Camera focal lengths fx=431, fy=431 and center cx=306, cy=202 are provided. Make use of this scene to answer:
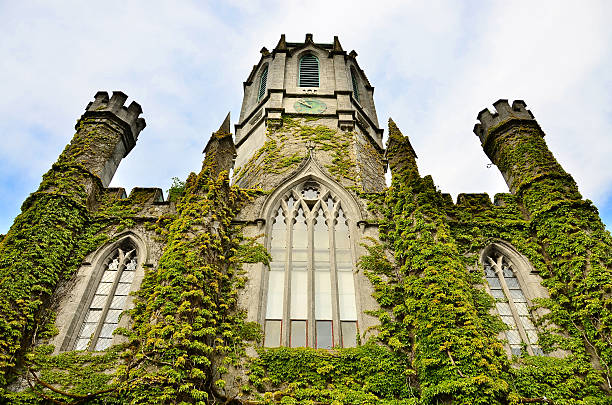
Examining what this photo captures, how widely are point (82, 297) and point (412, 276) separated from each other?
783 centimetres

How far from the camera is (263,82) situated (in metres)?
21.8

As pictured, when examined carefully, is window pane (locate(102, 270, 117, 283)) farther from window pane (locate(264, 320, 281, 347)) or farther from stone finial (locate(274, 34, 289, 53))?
stone finial (locate(274, 34, 289, 53))

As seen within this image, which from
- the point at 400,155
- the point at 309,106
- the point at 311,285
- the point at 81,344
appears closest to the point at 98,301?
the point at 81,344

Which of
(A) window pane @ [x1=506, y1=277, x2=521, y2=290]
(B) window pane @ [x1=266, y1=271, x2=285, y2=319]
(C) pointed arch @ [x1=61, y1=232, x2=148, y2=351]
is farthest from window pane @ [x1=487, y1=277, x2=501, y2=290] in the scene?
(C) pointed arch @ [x1=61, y1=232, x2=148, y2=351]

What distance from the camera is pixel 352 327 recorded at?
9.97 m

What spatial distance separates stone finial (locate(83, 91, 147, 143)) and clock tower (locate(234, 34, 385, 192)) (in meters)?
4.06

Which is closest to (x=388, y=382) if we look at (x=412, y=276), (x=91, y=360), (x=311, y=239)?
(x=412, y=276)

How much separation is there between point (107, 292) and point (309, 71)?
1462 cm

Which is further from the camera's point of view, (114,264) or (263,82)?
(263,82)

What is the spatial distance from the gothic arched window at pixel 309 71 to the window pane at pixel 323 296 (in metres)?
11.9

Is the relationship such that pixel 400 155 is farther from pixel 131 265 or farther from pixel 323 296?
pixel 131 265

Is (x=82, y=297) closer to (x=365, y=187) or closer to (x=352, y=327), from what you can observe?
(x=352, y=327)

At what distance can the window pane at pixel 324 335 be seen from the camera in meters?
9.59

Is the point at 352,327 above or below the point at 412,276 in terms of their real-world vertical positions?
below
